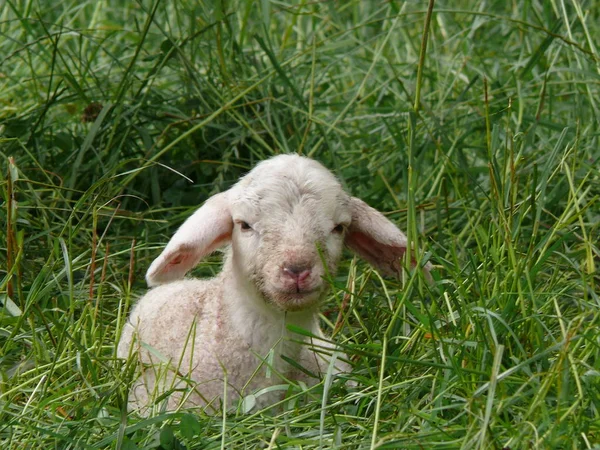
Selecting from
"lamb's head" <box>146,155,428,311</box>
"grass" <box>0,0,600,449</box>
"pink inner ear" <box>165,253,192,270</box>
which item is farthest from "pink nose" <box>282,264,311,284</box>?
"pink inner ear" <box>165,253,192,270</box>

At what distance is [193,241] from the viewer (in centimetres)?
483

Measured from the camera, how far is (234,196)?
15.9 feet

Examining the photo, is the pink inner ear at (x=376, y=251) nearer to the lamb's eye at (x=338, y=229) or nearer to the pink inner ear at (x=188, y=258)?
the lamb's eye at (x=338, y=229)

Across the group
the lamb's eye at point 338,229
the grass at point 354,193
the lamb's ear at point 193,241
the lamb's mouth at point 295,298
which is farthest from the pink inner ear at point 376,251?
the lamb's mouth at point 295,298

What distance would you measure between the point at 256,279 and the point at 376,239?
617 mm

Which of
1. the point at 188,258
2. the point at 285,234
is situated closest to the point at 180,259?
the point at 188,258

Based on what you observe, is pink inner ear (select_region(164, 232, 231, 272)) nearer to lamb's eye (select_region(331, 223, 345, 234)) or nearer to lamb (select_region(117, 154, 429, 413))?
lamb (select_region(117, 154, 429, 413))

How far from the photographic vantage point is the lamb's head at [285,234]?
440 centimetres

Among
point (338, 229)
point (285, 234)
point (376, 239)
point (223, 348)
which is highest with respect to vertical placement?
point (285, 234)

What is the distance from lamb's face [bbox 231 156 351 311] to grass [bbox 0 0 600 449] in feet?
0.58

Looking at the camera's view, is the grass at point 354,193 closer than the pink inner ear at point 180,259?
Yes

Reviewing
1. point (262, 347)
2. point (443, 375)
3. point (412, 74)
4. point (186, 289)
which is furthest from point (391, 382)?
point (412, 74)

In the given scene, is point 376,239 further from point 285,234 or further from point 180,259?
point 180,259

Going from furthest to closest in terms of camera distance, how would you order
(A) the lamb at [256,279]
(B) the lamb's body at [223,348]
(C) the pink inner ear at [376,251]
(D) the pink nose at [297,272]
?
1. (C) the pink inner ear at [376,251]
2. (B) the lamb's body at [223,348]
3. (A) the lamb at [256,279]
4. (D) the pink nose at [297,272]
